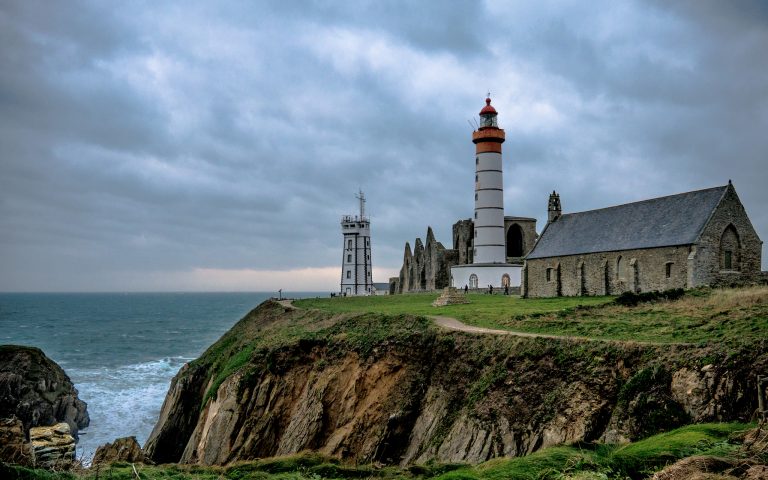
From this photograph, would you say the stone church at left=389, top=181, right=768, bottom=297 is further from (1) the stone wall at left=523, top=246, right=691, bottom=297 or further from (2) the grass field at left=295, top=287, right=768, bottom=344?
(2) the grass field at left=295, top=287, right=768, bottom=344

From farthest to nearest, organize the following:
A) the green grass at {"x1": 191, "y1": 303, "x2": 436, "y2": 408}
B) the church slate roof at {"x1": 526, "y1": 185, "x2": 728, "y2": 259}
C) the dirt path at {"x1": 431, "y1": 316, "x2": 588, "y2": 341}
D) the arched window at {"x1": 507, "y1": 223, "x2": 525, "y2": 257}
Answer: the arched window at {"x1": 507, "y1": 223, "x2": 525, "y2": 257}, the church slate roof at {"x1": 526, "y1": 185, "x2": 728, "y2": 259}, the green grass at {"x1": 191, "y1": 303, "x2": 436, "y2": 408}, the dirt path at {"x1": 431, "y1": 316, "x2": 588, "y2": 341}

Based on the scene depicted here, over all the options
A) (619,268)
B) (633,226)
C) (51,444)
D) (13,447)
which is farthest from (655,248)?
(13,447)

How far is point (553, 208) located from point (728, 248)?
15.8m

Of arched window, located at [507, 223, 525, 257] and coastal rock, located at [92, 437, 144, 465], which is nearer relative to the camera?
coastal rock, located at [92, 437, 144, 465]

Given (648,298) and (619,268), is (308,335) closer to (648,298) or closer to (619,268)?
(648,298)

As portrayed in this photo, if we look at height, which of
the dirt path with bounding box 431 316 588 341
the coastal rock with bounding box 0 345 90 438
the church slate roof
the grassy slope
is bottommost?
the coastal rock with bounding box 0 345 90 438

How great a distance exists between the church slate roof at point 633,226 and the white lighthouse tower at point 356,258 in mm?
30733

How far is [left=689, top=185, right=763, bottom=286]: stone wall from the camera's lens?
3153 cm

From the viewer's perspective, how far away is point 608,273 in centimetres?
3756

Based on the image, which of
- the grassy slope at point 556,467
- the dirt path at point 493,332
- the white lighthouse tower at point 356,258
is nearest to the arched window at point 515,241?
the white lighthouse tower at point 356,258

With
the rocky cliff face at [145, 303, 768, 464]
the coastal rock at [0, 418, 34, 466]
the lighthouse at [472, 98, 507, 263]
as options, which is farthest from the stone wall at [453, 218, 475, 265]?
the coastal rock at [0, 418, 34, 466]

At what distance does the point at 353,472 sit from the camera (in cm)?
1390

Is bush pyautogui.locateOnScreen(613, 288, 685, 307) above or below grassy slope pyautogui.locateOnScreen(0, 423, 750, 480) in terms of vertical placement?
above

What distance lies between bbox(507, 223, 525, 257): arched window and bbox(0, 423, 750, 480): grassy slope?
47612mm
